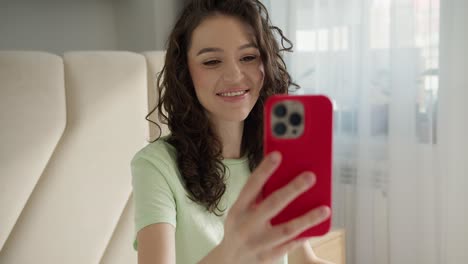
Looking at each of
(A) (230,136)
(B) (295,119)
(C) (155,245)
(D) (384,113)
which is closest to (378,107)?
(D) (384,113)

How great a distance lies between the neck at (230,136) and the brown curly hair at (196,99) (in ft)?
0.07

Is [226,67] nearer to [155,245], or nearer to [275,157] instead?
[155,245]

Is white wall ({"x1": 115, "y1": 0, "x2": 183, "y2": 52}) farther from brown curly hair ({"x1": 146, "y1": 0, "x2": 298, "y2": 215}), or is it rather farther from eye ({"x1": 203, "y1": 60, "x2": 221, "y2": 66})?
eye ({"x1": 203, "y1": 60, "x2": 221, "y2": 66})

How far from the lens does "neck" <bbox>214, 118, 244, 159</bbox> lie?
1.26m

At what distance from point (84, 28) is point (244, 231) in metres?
1.88

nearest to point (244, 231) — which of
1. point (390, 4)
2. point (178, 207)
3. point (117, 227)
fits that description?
point (178, 207)

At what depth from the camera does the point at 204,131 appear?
→ 122 centimetres

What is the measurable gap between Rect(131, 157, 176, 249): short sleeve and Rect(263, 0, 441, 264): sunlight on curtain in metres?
1.63

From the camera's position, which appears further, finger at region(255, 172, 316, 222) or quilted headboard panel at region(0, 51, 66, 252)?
quilted headboard panel at region(0, 51, 66, 252)

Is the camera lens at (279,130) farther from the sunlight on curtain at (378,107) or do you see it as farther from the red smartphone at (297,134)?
the sunlight on curtain at (378,107)

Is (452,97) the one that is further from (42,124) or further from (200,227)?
(42,124)

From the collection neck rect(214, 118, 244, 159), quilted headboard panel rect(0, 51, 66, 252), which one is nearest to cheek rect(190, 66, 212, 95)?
neck rect(214, 118, 244, 159)

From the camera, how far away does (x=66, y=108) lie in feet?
5.65

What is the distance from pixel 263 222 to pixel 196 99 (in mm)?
635
